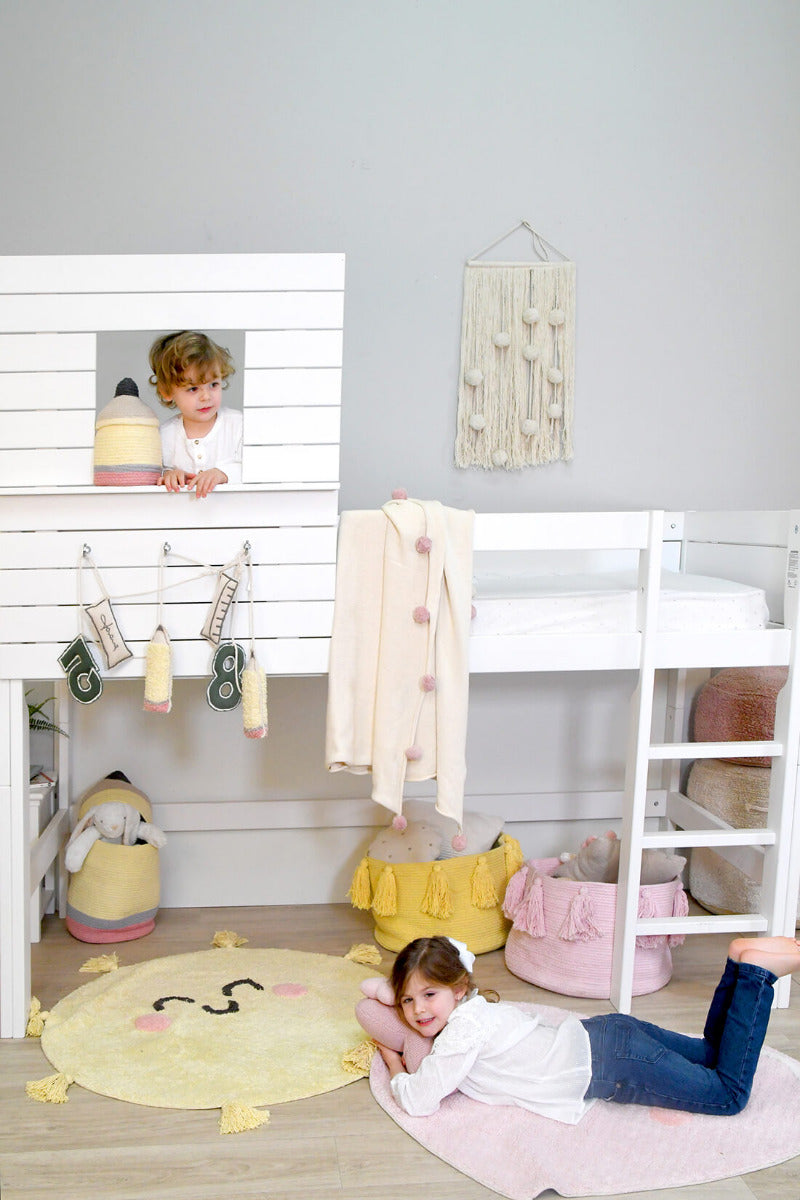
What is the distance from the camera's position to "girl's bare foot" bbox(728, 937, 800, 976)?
79.7 inches

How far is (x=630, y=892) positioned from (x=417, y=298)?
5.29ft

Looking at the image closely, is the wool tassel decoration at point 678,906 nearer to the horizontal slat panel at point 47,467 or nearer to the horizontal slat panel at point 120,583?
the horizontal slat panel at point 120,583

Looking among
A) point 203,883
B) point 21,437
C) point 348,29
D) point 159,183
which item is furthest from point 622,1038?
point 348,29

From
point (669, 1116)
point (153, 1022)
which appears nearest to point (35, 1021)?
point (153, 1022)

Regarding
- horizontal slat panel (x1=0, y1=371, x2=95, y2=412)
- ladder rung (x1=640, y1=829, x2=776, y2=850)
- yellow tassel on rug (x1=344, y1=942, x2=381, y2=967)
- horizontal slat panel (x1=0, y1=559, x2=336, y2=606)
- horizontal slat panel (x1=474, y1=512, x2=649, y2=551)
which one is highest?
horizontal slat panel (x1=0, y1=371, x2=95, y2=412)

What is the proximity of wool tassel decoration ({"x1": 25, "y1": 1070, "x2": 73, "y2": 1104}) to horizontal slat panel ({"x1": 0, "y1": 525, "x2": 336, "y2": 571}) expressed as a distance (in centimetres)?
96

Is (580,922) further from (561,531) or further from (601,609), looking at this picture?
(561,531)

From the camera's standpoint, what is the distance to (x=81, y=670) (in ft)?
7.31

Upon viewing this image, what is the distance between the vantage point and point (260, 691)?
7.29ft

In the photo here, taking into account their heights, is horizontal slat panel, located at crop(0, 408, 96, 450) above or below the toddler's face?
below

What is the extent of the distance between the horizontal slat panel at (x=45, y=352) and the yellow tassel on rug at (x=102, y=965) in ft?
4.50

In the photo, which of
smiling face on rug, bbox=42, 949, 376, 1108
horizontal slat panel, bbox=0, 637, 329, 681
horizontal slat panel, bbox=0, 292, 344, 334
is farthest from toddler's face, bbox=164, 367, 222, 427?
smiling face on rug, bbox=42, 949, 376, 1108

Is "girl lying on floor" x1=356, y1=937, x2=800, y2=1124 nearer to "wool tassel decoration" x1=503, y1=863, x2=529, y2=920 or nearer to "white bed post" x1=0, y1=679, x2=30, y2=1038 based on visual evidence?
"wool tassel decoration" x1=503, y1=863, x2=529, y2=920

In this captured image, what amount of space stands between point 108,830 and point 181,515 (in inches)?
38.2
